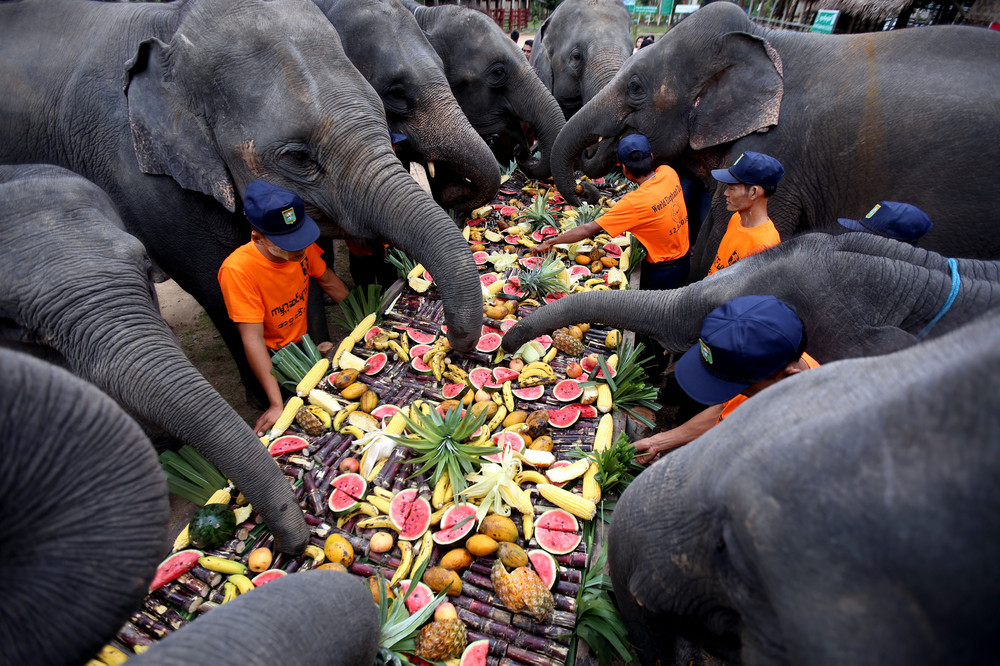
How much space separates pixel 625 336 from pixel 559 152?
129 inches

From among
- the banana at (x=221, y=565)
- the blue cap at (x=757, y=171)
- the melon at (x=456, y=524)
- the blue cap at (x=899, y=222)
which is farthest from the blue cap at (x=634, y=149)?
the banana at (x=221, y=565)

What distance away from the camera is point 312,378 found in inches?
151

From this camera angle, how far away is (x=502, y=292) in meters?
5.14

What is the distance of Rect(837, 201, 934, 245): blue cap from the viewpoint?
11.6 ft

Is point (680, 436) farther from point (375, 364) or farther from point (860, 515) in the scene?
point (375, 364)

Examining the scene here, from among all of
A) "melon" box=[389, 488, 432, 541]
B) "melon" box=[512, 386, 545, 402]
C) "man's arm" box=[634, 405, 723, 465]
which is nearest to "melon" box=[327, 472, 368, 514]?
"melon" box=[389, 488, 432, 541]

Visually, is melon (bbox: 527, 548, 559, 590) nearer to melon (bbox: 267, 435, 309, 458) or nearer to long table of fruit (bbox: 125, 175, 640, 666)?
long table of fruit (bbox: 125, 175, 640, 666)

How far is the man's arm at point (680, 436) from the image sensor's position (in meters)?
3.22

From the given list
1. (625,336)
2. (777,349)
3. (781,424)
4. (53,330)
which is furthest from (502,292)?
(781,424)

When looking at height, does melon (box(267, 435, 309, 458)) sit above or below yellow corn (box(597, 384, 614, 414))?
below

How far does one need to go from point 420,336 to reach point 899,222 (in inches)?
150

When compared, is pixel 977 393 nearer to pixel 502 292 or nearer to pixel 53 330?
pixel 53 330

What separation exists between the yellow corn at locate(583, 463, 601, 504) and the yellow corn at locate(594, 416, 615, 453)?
0.19 metres

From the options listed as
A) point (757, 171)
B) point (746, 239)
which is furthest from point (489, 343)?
point (757, 171)
